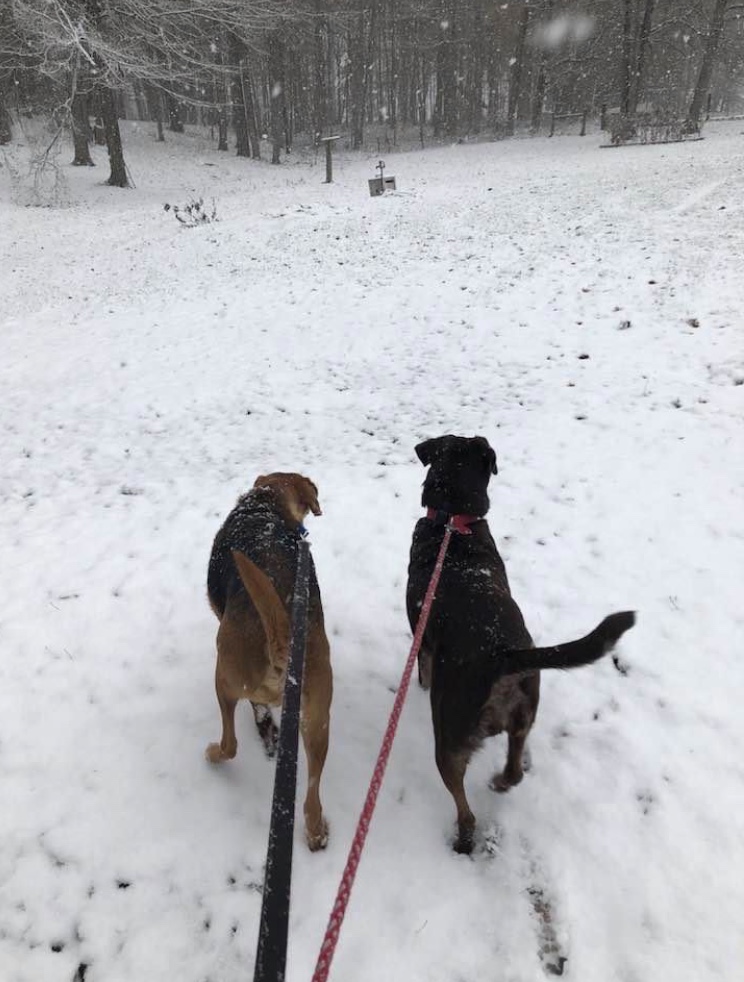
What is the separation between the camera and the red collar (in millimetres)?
3156

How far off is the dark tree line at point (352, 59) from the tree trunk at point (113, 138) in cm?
6

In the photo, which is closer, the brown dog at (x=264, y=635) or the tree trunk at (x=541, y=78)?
the brown dog at (x=264, y=635)

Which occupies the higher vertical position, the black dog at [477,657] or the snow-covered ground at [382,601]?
the black dog at [477,657]

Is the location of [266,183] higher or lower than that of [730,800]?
higher

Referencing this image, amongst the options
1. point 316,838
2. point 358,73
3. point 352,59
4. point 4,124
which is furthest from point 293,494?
point 352,59

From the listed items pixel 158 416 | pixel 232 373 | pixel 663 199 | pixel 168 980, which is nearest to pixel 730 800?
pixel 168 980

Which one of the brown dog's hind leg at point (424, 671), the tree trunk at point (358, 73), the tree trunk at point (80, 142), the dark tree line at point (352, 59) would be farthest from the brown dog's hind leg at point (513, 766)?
the tree trunk at point (358, 73)

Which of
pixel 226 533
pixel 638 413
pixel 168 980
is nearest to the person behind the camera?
pixel 168 980

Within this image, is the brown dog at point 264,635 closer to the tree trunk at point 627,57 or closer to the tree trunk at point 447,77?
the tree trunk at point 627,57

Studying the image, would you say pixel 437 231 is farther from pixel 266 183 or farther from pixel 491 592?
pixel 266 183

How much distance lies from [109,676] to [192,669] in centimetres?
53

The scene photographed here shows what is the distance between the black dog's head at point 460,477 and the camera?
3.44 m

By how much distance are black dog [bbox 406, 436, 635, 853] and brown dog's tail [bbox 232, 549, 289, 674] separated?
79 centimetres

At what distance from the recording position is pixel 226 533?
318cm
